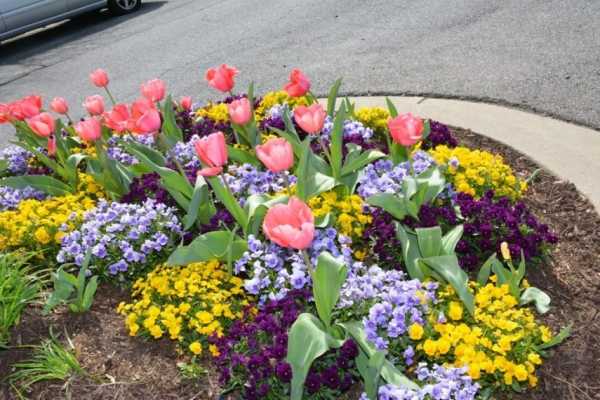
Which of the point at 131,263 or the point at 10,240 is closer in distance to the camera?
the point at 131,263

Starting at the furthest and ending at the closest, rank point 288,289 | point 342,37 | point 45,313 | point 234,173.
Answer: point 342,37 < point 234,173 < point 45,313 < point 288,289

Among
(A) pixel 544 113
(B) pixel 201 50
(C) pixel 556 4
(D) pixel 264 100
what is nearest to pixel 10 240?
(D) pixel 264 100

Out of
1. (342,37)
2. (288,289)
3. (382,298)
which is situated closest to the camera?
(382,298)

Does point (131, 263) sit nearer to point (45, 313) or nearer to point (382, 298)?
point (45, 313)

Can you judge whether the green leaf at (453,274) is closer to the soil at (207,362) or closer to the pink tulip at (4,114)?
the soil at (207,362)

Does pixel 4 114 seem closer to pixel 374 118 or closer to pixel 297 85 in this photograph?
pixel 297 85

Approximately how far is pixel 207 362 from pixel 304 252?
87cm

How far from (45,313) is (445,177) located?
2115mm

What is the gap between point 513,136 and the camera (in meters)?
4.41

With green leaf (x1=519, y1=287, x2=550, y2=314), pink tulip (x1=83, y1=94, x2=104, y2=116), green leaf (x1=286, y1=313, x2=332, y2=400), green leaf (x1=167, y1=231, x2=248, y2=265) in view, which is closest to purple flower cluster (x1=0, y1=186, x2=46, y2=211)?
pink tulip (x1=83, y1=94, x2=104, y2=116)

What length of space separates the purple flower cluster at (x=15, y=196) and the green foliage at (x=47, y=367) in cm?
128

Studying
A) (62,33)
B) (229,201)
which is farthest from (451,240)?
(62,33)

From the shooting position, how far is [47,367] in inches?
115

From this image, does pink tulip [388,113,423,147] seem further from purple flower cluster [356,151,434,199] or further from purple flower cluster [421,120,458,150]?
purple flower cluster [421,120,458,150]
